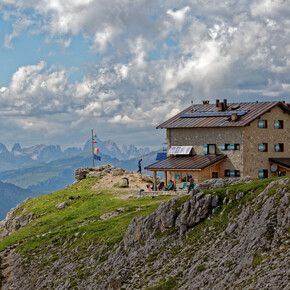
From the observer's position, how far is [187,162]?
231 feet

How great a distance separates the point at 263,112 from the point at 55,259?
1386 inches

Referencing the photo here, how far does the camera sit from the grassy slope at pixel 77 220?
49.3 m

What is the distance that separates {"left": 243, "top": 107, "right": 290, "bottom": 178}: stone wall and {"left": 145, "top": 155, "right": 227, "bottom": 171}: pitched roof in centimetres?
342

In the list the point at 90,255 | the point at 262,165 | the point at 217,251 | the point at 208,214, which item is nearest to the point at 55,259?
the point at 90,255

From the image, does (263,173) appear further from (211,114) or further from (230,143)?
(211,114)

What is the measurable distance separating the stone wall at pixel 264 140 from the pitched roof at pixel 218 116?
0.95 metres

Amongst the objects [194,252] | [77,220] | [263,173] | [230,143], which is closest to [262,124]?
[230,143]

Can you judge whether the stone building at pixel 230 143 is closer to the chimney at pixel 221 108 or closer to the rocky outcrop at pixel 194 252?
the chimney at pixel 221 108

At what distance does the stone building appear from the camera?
6931 centimetres

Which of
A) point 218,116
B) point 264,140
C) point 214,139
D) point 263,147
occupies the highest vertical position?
point 218,116

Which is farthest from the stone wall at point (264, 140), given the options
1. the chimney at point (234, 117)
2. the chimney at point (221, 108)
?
the chimney at point (221, 108)

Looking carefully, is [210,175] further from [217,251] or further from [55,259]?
[217,251]

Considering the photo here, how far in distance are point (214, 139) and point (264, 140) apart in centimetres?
670

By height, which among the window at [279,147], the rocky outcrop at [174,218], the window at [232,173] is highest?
the window at [279,147]
